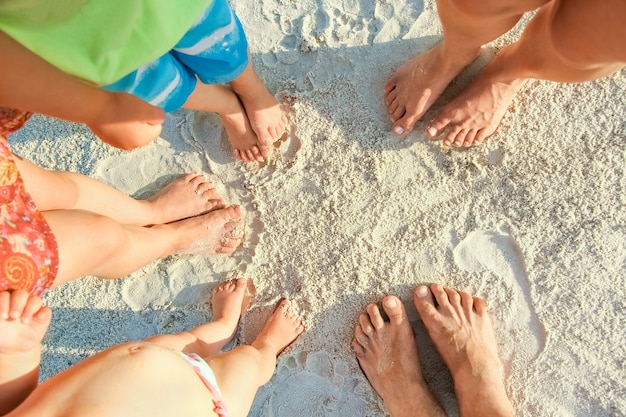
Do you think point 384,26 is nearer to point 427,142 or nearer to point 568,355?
point 427,142

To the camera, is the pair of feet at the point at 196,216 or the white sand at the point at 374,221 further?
the pair of feet at the point at 196,216

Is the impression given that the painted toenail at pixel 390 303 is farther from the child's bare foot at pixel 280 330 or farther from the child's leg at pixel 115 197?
the child's leg at pixel 115 197

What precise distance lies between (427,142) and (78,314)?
1448 millimetres

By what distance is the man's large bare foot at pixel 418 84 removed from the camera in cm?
168

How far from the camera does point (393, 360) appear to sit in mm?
1780

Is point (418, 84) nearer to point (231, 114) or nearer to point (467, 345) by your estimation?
point (231, 114)

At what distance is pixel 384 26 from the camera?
1840mm

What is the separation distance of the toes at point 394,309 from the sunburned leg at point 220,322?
0.49 meters

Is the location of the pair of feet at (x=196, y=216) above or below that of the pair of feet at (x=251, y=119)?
below

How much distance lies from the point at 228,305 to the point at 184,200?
0.41m

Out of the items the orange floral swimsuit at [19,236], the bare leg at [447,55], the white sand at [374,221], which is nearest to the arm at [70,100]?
the orange floral swimsuit at [19,236]

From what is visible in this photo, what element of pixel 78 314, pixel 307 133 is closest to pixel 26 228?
pixel 78 314

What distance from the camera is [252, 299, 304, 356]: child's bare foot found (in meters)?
1.79

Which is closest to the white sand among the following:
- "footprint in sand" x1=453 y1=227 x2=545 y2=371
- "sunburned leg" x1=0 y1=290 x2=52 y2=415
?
"footprint in sand" x1=453 y1=227 x2=545 y2=371
